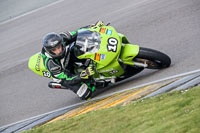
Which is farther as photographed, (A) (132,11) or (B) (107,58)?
(A) (132,11)

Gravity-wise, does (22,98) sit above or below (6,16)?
below

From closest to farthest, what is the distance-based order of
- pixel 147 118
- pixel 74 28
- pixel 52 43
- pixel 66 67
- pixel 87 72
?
pixel 147 118 < pixel 52 43 < pixel 87 72 < pixel 66 67 < pixel 74 28

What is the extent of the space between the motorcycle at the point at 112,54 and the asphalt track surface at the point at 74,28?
0.31 meters

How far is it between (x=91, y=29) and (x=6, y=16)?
924cm

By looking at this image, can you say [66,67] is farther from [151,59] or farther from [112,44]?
[151,59]

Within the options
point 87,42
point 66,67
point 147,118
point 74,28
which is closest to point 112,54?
point 87,42

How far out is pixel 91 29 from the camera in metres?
7.48

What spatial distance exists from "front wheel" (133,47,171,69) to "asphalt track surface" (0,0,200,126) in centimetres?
17

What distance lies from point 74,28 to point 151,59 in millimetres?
5665

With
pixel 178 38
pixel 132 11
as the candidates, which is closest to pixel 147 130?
pixel 178 38

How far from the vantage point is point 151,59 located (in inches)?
281

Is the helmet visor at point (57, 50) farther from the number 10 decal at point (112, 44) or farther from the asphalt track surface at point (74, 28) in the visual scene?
the asphalt track surface at point (74, 28)

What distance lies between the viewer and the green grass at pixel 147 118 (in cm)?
477

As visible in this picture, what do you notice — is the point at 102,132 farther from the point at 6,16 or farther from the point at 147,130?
the point at 6,16
